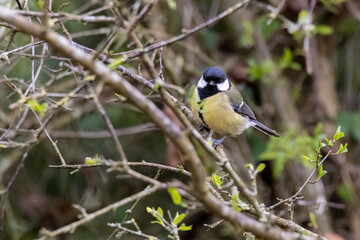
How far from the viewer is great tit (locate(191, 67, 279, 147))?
342cm

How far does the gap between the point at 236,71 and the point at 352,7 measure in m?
1.13

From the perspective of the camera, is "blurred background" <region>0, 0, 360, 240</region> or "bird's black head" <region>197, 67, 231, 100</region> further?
"blurred background" <region>0, 0, 360, 240</region>

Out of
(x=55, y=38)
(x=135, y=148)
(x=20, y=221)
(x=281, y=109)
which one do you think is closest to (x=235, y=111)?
(x=281, y=109)

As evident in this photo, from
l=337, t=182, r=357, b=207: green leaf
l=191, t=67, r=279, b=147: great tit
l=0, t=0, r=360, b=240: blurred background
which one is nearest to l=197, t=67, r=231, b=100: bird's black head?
l=191, t=67, r=279, b=147: great tit

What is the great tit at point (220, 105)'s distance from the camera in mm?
3424

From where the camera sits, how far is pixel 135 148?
4.72 m

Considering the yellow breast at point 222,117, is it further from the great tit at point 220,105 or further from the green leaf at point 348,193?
the green leaf at point 348,193

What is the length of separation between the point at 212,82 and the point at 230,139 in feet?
3.66

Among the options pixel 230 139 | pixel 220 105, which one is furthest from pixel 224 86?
pixel 230 139

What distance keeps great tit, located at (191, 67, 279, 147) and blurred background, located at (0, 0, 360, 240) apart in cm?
57

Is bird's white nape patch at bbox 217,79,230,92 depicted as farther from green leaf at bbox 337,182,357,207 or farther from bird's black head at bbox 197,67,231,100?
green leaf at bbox 337,182,357,207

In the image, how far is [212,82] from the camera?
11.3 ft

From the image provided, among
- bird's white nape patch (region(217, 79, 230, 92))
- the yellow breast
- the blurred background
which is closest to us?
the yellow breast

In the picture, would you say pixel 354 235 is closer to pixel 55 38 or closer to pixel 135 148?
pixel 135 148
